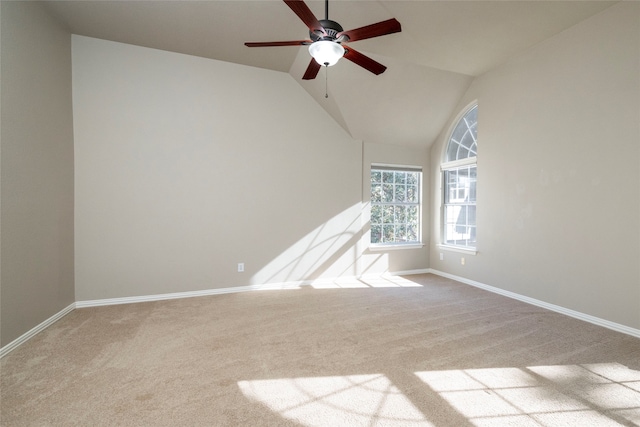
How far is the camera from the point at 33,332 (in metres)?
2.63

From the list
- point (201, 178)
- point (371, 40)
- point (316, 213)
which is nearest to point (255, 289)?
point (316, 213)

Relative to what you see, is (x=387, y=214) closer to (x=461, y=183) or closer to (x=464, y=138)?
(x=461, y=183)

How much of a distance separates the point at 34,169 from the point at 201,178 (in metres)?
1.57

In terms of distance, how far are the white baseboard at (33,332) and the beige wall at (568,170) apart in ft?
16.7

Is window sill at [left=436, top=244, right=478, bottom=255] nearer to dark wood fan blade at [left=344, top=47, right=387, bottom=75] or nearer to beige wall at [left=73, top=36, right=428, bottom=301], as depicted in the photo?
beige wall at [left=73, top=36, right=428, bottom=301]

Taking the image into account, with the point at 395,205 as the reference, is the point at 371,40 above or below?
above

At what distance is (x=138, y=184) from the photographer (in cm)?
356

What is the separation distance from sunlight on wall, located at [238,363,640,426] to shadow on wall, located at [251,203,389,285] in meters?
2.31

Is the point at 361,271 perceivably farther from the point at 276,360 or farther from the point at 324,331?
the point at 276,360

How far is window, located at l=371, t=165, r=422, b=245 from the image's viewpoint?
195 inches

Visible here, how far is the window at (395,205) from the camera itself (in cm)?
495

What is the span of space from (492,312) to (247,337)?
2.60m

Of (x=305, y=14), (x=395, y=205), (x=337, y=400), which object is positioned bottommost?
(x=337, y=400)

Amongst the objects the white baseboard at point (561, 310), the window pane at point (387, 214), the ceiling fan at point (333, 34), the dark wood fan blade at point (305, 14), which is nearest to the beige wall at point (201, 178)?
the window pane at point (387, 214)
